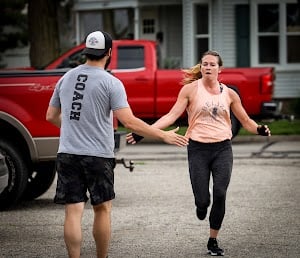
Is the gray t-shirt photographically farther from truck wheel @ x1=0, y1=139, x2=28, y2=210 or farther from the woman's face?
truck wheel @ x1=0, y1=139, x2=28, y2=210

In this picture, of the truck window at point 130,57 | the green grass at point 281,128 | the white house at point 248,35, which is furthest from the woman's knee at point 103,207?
the white house at point 248,35

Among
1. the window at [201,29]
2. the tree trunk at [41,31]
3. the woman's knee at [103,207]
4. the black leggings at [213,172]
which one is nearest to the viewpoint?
the woman's knee at [103,207]

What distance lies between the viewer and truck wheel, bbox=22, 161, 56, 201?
1255cm

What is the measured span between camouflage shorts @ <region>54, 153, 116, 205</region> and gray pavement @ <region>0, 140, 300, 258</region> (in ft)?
3.94

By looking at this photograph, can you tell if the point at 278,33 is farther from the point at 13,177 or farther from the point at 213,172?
the point at 213,172

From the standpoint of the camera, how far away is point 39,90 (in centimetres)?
1140

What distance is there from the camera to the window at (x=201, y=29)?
29266 millimetres

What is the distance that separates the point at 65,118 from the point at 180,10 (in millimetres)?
24540

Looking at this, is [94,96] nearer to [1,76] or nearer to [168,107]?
[1,76]

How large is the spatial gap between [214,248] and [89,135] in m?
1.79

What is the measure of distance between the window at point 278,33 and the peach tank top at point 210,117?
64.7 feet

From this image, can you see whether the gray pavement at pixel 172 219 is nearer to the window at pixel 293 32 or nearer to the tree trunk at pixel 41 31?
the tree trunk at pixel 41 31

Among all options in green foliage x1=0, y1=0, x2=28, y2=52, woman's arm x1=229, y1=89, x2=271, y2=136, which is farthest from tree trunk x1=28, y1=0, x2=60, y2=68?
woman's arm x1=229, y1=89, x2=271, y2=136

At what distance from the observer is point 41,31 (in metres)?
25.8
